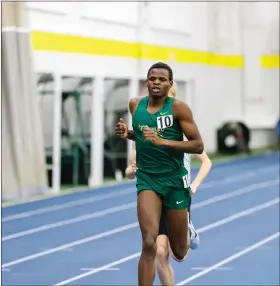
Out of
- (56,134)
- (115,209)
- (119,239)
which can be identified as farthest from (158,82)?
(56,134)

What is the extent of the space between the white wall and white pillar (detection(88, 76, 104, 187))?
392 mm

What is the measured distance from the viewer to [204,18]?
26.1 m

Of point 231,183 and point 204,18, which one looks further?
point 204,18

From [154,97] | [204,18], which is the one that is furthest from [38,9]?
[154,97]

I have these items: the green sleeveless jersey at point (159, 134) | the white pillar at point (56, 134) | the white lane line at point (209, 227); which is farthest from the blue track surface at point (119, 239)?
the green sleeveless jersey at point (159, 134)

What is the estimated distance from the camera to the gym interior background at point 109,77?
15.6 meters

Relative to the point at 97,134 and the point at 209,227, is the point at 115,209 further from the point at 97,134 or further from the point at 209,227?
the point at 97,134

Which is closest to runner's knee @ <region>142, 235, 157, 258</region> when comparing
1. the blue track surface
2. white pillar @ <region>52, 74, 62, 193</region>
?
the blue track surface

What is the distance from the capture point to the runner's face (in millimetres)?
5496

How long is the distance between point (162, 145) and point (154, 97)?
0.34m

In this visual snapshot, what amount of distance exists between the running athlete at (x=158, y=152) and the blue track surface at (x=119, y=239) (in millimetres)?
3030

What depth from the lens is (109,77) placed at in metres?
19.3

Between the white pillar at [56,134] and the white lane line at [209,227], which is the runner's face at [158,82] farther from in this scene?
the white pillar at [56,134]

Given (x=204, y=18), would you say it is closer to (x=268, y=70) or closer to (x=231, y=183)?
(x=268, y=70)
